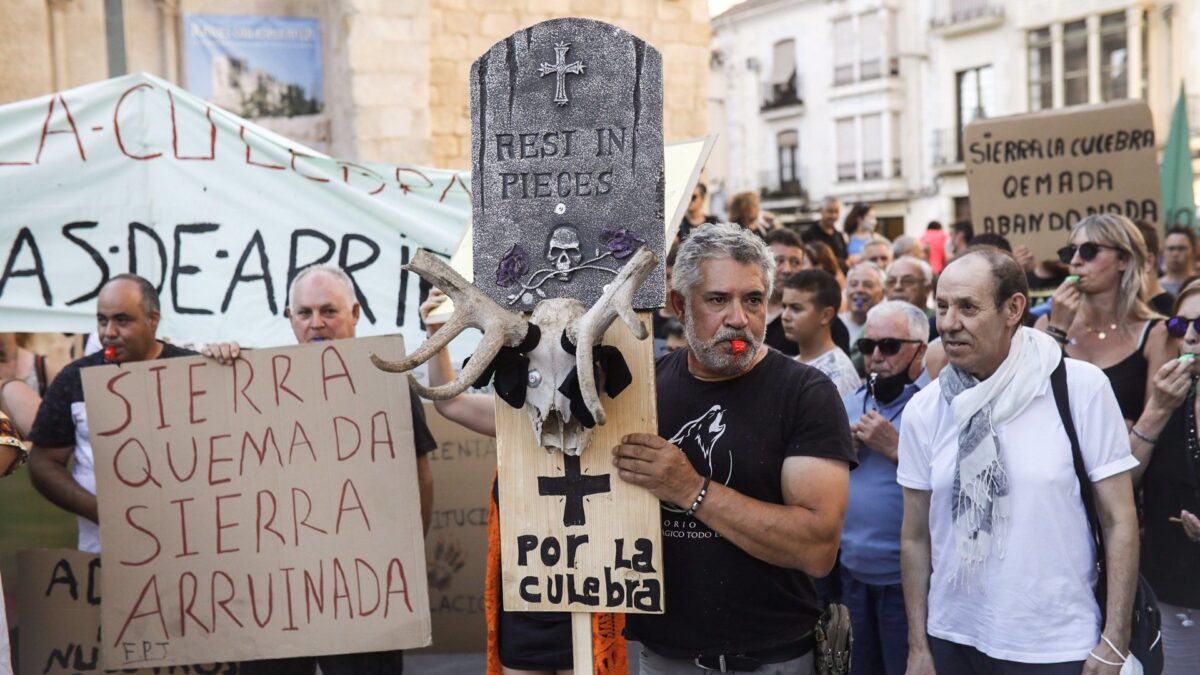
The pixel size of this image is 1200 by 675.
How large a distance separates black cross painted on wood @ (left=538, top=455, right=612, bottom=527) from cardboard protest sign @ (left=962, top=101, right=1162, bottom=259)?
457 centimetres

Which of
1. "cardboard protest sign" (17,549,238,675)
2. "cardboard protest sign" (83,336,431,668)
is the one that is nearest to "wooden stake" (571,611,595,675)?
"cardboard protest sign" (83,336,431,668)

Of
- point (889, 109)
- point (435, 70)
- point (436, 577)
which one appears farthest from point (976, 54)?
point (436, 577)

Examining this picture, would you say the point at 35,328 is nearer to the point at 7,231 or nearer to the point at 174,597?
the point at 7,231

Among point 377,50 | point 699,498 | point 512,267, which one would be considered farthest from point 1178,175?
point 512,267

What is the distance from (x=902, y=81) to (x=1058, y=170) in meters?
32.5

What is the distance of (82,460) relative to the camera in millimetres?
4121

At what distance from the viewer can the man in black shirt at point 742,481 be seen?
8.50 ft

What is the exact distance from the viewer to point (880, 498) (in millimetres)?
4059

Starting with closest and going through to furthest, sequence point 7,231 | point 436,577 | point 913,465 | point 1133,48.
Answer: point 913,465, point 7,231, point 436,577, point 1133,48

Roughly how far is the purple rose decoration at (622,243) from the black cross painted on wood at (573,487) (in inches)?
18.9

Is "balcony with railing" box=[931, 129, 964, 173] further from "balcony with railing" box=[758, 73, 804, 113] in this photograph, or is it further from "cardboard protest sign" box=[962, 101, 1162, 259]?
"cardboard protest sign" box=[962, 101, 1162, 259]

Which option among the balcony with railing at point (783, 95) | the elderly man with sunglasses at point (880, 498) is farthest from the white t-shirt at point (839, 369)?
the balcony with railing at point (783, 95)

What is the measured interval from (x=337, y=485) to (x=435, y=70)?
7917 mm

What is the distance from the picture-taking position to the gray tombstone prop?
2562 mm
